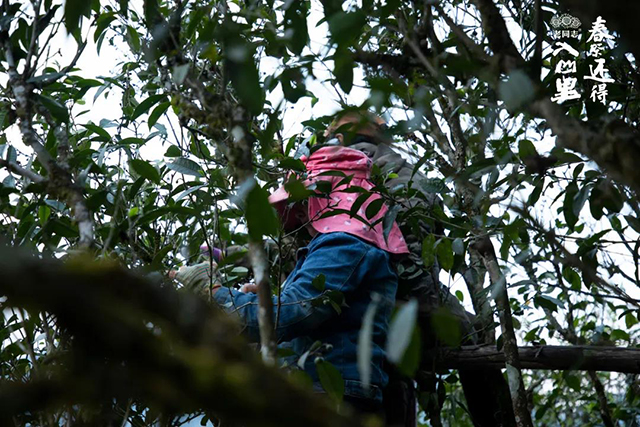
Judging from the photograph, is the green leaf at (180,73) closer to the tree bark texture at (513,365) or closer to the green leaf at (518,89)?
the green leaf at (518,89)

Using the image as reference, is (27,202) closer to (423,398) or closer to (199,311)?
(423,398)

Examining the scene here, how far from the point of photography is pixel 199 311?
362 mm

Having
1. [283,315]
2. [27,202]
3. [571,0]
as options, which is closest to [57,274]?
[571,0]

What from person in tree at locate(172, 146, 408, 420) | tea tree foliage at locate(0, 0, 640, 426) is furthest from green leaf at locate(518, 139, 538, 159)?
person in tree at locate(172, 146, 408, 420)

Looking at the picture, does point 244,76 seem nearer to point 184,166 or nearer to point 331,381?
point 331,381

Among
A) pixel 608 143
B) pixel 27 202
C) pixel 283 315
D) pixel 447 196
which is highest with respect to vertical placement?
pixel 447 196

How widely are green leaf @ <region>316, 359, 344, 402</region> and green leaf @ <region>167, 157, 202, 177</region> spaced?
0.78 meters

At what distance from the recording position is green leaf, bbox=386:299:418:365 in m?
0.51

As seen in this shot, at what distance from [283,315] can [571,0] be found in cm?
136

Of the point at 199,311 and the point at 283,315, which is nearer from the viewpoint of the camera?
the point at 199,311

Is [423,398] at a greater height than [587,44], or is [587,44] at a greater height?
[587,44]

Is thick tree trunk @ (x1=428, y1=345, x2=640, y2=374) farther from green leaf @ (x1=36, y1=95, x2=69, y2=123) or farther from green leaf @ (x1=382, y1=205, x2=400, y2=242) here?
green leaf @ (x1=36, y1=95, x2=69, y2=123)

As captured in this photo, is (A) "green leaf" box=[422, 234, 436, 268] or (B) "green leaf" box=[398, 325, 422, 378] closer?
(B) "green leaf" box=[398, 325, 422, 378]

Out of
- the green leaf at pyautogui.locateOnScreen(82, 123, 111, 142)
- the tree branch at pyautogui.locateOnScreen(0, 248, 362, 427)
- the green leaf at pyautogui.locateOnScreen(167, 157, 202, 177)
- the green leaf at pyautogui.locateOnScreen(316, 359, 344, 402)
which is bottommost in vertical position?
the tree branch at pyautogui.locateOnScreen(0, 248, 362, 427)
